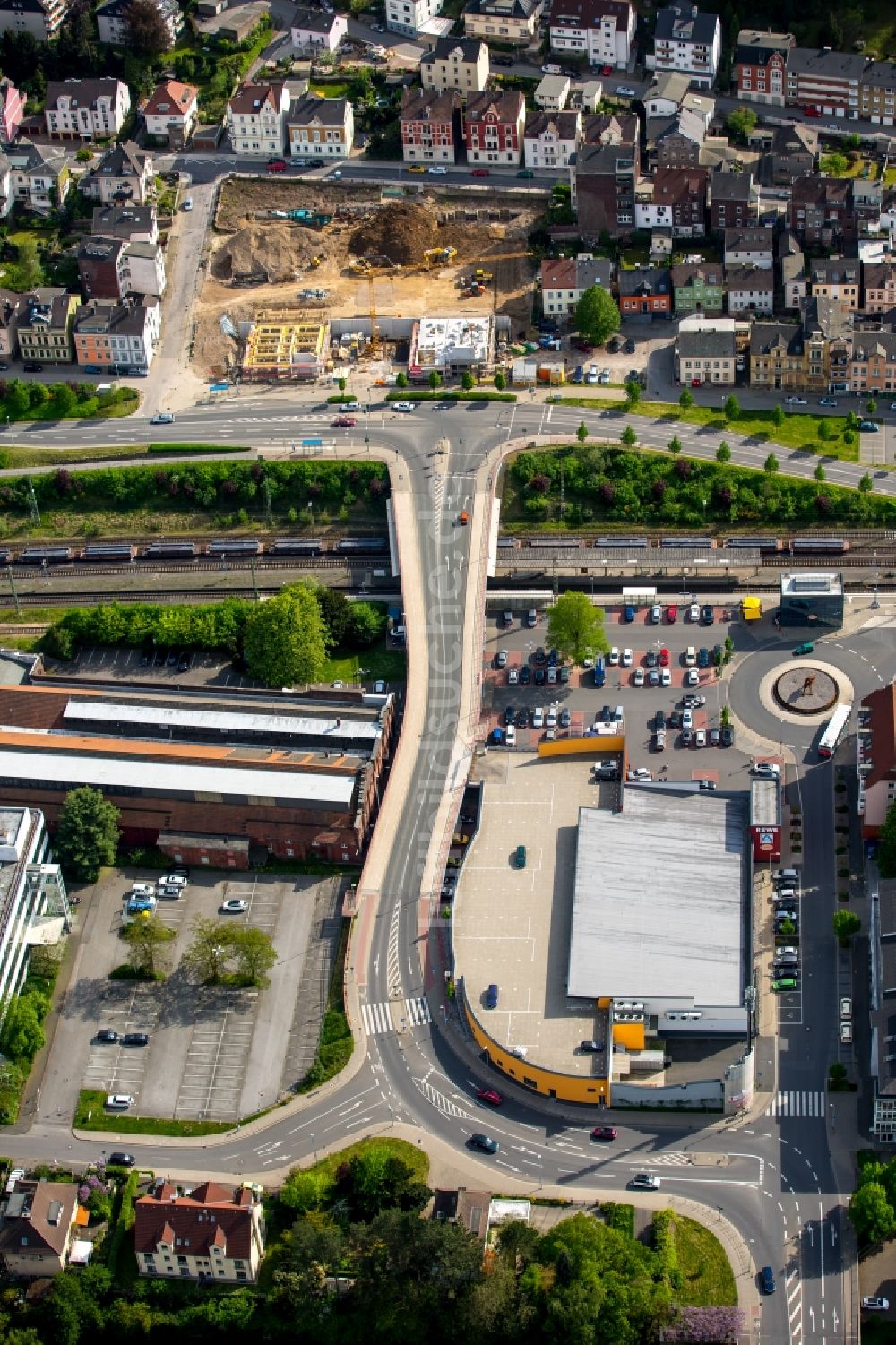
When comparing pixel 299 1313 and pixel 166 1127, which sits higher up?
pixel 166 1127

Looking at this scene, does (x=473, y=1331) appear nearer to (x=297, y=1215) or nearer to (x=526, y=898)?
(x=297, y=1215)

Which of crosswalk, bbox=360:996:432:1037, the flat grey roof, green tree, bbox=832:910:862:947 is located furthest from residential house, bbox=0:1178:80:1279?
green tree, bbox=832:910:862:947

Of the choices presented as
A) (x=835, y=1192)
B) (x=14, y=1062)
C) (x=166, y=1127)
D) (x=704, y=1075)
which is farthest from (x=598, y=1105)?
(x=14, y=1062)

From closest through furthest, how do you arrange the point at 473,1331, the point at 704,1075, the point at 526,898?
the point at 473,1331 → the point at 704,1075 → the point at 526,898

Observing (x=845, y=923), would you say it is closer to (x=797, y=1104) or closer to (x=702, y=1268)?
(x=797, y=1104)

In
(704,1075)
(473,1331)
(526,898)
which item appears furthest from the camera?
(526,898)

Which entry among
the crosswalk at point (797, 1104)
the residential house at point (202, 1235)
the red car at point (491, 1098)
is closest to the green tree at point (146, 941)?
the residential house at point (202, 1235)
